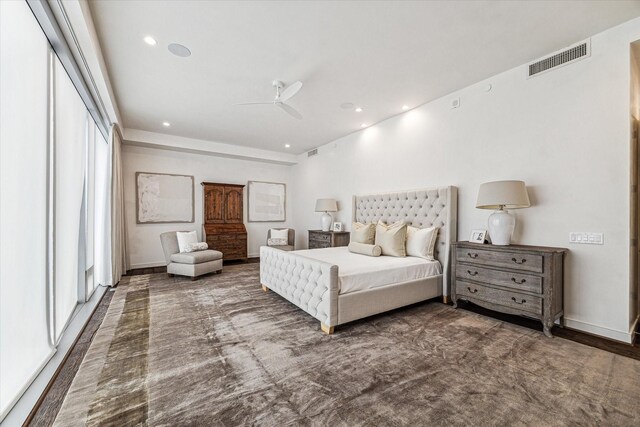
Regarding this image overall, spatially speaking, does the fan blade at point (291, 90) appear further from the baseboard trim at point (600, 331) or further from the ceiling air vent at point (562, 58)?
the baseboard trim at point (600, 331)

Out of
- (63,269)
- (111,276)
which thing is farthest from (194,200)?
(63,269)

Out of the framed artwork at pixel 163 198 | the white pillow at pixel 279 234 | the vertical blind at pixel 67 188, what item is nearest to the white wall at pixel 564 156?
the white pillow at pixel 279 234

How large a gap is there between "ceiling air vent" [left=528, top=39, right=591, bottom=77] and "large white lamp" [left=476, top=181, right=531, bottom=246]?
1293mm

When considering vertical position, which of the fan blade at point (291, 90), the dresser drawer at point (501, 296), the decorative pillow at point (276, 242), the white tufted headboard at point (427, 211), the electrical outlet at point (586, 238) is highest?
the fan blade at point (291, 90)

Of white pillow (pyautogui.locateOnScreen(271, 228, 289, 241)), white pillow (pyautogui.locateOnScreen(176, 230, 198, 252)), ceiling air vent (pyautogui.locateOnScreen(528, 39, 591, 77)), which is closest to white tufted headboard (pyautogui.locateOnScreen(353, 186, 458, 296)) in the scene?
ceiling air vent (pyautogui.locateOnScreen(528, 39, 591, 77))

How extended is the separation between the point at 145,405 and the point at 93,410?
29 cm

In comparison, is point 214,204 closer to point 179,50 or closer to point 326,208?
point 326,208

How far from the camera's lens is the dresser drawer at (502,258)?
2.57m

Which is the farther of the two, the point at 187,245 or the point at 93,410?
the point at 187,245

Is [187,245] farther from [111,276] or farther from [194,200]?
[194,200]

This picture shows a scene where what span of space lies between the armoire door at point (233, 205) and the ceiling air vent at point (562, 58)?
597 cm

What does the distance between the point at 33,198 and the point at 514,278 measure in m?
4.29

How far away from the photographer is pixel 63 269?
103 inches

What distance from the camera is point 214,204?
6.37 meters
